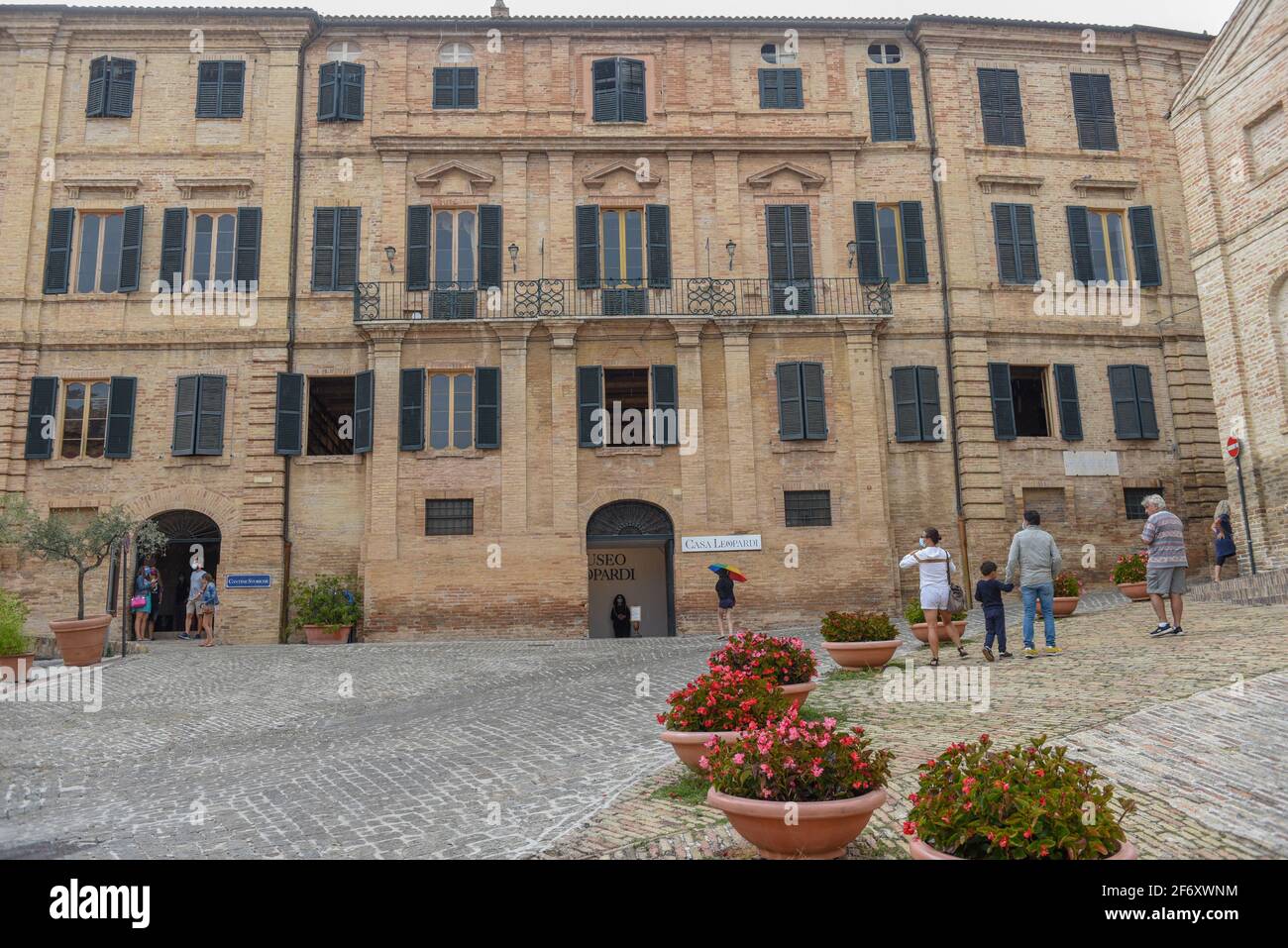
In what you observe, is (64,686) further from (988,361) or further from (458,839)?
(988,361)

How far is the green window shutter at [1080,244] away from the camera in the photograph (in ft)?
73.6

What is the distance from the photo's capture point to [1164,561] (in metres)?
11.6

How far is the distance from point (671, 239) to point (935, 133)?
22.9ft

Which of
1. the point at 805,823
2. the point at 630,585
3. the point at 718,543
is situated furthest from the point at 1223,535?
the point at 805,823

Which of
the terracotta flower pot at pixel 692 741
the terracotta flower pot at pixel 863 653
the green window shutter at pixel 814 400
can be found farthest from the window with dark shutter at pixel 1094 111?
the terracotta flower pot at pixel 692 741

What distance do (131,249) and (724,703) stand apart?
19.8 meters

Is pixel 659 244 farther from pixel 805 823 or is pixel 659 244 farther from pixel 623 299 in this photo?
pixel 805 823

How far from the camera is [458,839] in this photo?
5957mm

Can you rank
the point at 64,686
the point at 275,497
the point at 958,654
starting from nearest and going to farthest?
the point at 958,654 < the point at 64,686 < the point at 275,497

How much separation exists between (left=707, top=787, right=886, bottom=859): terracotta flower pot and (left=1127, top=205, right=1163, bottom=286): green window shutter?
21.6m

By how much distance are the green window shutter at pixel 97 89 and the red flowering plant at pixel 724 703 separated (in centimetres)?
Answer: 2174

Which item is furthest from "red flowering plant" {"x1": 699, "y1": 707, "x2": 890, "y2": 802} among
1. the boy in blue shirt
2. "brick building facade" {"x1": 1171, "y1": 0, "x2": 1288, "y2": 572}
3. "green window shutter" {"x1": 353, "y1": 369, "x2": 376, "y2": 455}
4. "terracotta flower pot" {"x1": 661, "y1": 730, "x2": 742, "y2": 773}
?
"green window shutter" {"x1": 353, "y1": 369, "x2": 376, "y2": 455}

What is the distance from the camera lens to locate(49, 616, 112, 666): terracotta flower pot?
1520 cm

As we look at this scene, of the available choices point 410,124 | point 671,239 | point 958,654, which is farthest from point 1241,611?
point 410,124
